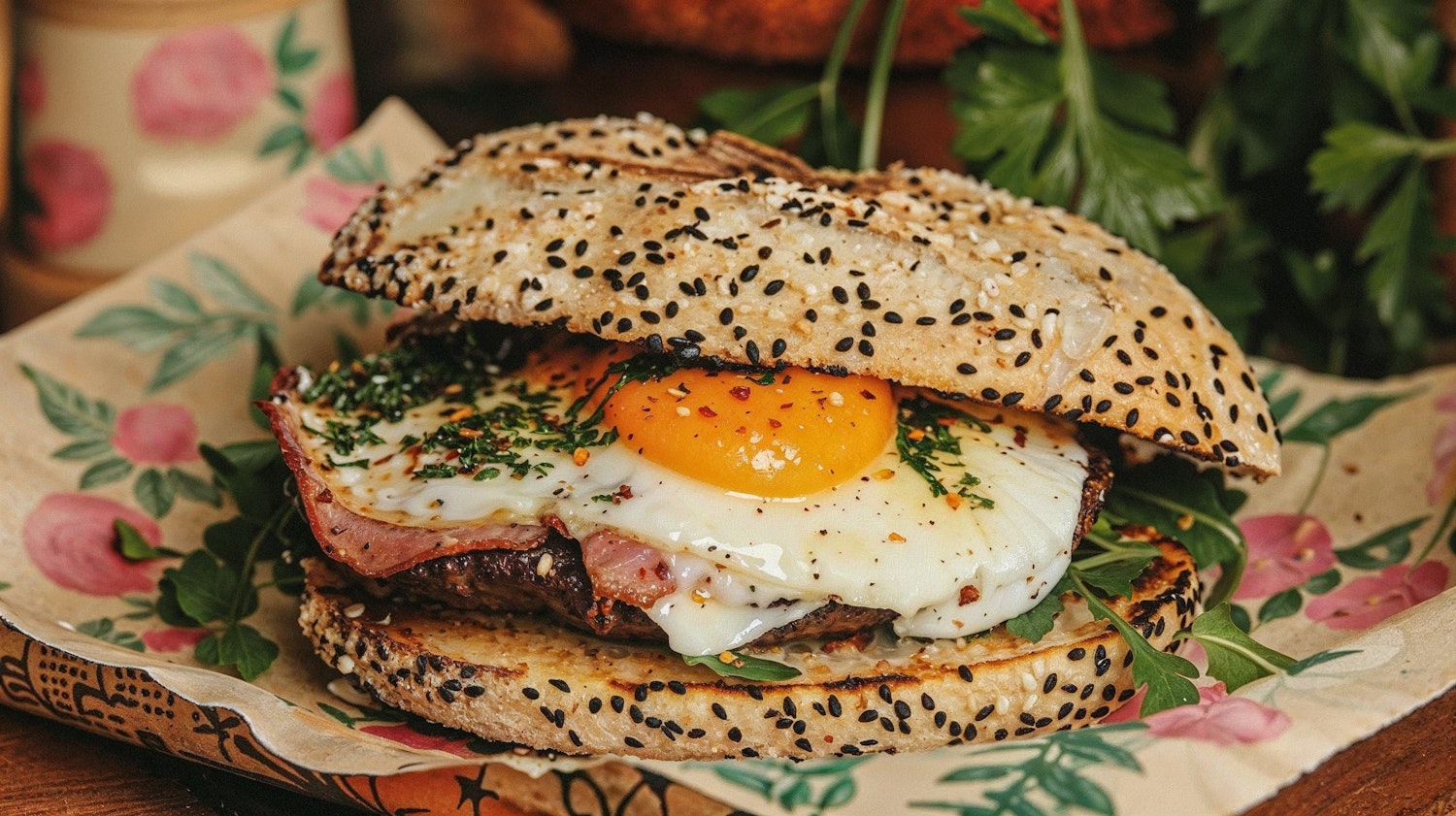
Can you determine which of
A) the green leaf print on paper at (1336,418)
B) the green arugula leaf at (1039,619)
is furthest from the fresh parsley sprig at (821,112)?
the green arugula leaf at (1039,619)

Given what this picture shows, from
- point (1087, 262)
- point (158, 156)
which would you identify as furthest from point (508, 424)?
point (158, 156)

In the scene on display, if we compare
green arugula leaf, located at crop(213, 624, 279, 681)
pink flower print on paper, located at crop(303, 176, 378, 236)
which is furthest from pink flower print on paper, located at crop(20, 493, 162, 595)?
pink flower print on paper, located at crop(303, 176, 378, 236)

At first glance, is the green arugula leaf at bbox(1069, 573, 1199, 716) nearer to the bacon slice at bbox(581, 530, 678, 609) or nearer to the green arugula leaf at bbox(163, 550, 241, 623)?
the bacon slice at bbox(581, 530, 678, 609)

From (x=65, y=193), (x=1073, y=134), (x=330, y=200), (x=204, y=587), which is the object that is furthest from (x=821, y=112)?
(x=65, y=193)

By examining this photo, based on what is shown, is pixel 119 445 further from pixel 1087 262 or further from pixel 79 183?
pixel 1087 262

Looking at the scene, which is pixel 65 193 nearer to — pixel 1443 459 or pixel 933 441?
pixel 933 441

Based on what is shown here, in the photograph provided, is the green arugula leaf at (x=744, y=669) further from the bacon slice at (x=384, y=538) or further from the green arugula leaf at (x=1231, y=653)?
the green arugula leaf at (x=1231, y=653)
